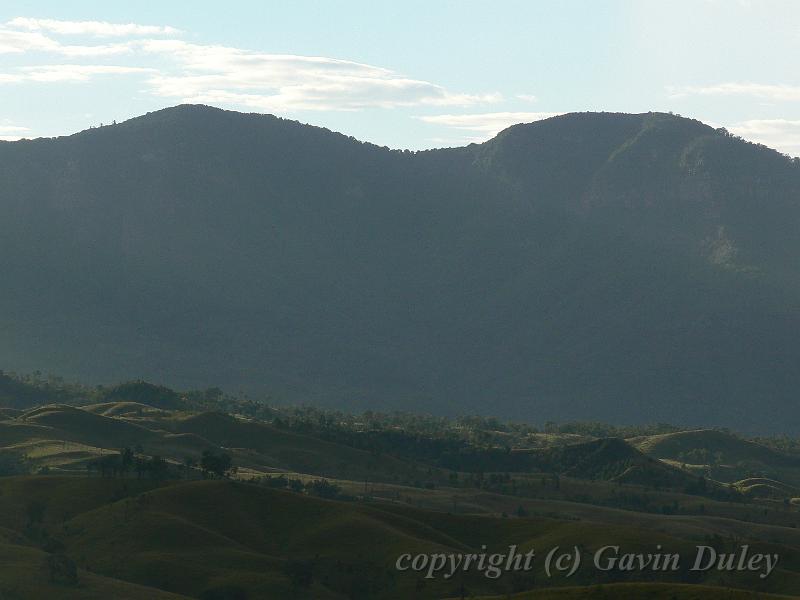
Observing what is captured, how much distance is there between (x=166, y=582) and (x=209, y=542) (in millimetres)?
10039

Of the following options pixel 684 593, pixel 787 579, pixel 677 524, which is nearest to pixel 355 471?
pixel 677 524

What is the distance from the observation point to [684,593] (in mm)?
85750

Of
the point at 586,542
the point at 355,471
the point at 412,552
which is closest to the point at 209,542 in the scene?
the point at 412,552

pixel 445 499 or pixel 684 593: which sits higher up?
pixel 684 593

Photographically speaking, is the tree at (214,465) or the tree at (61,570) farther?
the tree at (214,465)

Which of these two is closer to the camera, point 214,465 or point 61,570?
point 61,570

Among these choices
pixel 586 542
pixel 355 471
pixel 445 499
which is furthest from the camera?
pixel 355 471

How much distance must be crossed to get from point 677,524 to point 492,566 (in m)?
41.8

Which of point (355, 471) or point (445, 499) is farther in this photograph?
point (355, 471)

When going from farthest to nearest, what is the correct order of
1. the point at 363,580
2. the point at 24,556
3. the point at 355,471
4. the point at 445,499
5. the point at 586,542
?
the point at 355,471, the point at 445,499, the point at 586,542, the point at 363,580, the point at 24,556

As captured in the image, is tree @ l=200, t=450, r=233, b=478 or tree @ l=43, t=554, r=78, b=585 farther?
tree @ l=200, t=450, r=233, b=478

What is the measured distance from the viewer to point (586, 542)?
406ft

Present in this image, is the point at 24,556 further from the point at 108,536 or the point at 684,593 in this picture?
the point at 684,593

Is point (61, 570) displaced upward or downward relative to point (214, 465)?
upward
